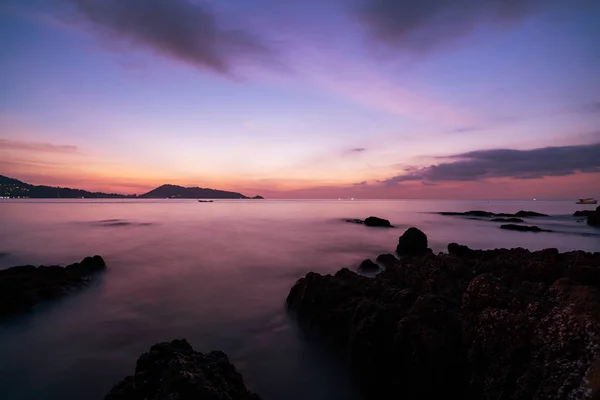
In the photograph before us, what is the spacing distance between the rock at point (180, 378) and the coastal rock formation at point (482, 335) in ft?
8.63

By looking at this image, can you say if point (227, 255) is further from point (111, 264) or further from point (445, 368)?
point (445, 368)

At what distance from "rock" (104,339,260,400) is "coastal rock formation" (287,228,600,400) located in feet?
8.63

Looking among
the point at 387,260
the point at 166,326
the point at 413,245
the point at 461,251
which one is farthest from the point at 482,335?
the point at 413,245

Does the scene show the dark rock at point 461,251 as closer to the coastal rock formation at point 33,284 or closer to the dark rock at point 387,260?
the dark rock at point 387,260

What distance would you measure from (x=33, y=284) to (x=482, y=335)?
14.4 meters

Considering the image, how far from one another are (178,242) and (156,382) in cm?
2608

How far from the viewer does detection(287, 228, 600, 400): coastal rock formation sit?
3973 millimetres

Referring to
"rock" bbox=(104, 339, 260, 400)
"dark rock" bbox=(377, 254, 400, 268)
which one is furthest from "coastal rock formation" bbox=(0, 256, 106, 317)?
"dark rock" bbox=(377, 254, 400, 268)

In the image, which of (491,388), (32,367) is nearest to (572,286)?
(491,388)

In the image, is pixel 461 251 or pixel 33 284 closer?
pixel 33 284

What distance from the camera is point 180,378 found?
4.20 meters

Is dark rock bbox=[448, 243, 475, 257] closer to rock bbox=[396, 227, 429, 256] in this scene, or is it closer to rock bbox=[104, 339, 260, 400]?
rock bbox=[396, 227, 429, 256]

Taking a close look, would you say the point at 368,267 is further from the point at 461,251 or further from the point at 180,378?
the point at 180,378

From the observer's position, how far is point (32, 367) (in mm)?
7328
